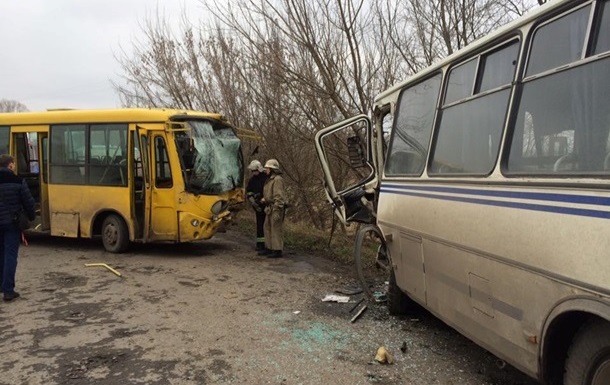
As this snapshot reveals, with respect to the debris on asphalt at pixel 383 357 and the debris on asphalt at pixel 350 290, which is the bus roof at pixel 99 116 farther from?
the debris on asphalt at pixel 383 357

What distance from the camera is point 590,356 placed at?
107 inches

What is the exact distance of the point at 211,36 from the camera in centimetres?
1512

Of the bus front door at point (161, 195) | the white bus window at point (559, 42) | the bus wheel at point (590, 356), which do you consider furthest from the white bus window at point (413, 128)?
the bus front door at point (161, 195)

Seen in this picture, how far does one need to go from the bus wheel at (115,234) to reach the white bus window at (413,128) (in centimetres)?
598

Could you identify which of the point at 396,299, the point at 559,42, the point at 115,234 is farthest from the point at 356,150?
the point at 115,234

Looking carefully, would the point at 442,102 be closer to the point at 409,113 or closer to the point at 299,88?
the point at 409,113

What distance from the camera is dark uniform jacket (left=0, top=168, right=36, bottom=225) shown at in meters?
6.39

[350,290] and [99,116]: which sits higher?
[99,116]

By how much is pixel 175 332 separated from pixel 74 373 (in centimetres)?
121

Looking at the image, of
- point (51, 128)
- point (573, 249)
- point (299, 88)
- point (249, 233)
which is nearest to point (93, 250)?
point (51, 128)

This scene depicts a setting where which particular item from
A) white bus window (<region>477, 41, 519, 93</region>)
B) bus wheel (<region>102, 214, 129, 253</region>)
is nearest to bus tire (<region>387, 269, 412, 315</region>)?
white bus window (<region>477, 41, 519, 93</region>)

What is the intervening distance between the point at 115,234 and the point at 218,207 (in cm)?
210

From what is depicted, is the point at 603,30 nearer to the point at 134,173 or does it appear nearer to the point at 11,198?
the point at 11,198

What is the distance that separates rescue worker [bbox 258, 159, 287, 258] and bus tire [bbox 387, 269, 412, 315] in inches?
154
